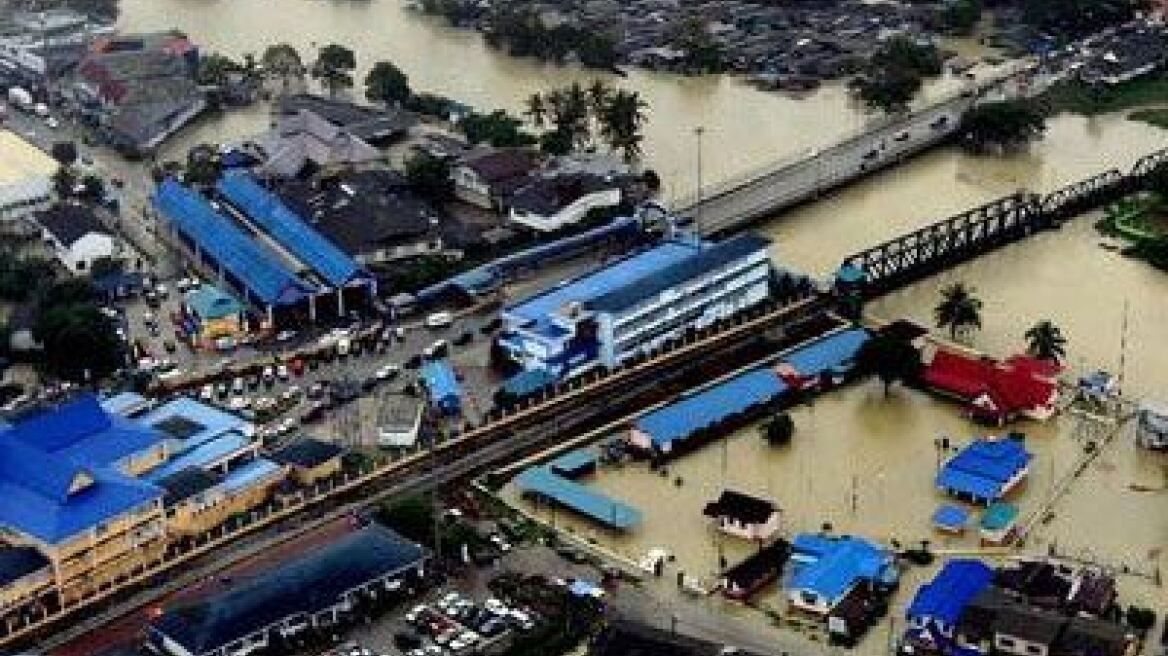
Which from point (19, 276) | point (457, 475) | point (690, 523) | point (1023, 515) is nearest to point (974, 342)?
point (1023, 515)

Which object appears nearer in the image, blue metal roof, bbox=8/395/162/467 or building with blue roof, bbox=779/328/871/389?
blue metal roof, bbox=8/395/162/467

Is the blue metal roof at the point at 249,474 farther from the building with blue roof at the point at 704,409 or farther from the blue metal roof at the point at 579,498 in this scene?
the building with blue roof at the point at 704,409

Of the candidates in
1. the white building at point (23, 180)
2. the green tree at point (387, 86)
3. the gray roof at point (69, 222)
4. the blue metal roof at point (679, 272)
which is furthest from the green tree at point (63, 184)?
the blue metal roof at point (679, 272)

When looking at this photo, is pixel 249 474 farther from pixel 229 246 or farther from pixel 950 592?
pixel 950 592

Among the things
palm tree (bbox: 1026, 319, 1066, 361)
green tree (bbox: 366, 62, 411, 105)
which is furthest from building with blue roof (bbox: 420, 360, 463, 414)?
green tree (bbox: 366, 62, 411, 105)

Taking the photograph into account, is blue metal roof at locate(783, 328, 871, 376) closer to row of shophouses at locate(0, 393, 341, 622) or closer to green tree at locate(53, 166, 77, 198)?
row of shophouses at locate(0, 393, 341, 622)

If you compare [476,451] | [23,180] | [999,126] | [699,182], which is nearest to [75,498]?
[476,451]
